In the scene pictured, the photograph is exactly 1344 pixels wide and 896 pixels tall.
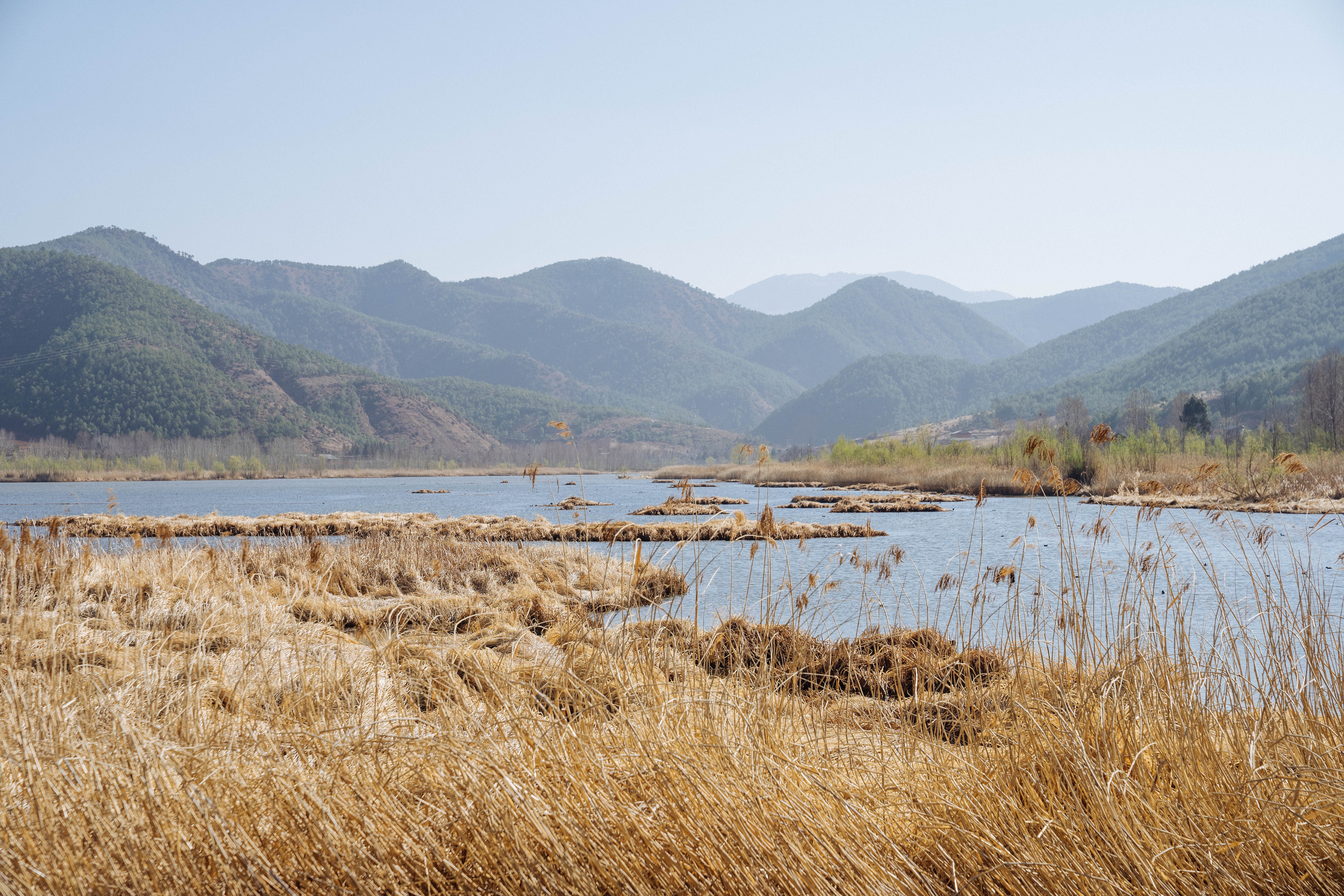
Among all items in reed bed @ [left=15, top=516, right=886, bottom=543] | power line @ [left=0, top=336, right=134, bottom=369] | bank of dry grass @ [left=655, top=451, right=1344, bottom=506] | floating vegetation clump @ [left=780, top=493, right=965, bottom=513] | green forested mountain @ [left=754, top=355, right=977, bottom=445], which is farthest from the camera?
green forested mountain @ [left=754, top=355, right=977, bottom=445]

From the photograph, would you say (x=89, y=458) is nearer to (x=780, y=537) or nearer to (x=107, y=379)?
(x=107, y=379)

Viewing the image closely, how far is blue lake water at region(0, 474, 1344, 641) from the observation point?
16.2 feet

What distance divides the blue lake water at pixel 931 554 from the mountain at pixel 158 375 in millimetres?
42705

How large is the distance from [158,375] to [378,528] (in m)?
90.7

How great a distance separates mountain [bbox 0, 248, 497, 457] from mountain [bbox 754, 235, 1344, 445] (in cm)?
7728

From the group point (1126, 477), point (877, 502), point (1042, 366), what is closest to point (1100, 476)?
point (1126, 477)

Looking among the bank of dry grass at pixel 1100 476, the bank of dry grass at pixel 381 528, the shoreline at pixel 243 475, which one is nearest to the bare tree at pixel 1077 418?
the bank of dry grass at pixel 1100 476

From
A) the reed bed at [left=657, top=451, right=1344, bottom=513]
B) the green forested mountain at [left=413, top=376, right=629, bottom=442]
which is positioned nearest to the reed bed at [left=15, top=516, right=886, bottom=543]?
the reed bed at [left=657, top=451, right=1344, bottom=513]

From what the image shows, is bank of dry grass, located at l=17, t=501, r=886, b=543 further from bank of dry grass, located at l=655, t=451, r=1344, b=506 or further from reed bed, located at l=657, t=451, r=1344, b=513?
reed bed, located at l=657, t=451, r=1344, b=513

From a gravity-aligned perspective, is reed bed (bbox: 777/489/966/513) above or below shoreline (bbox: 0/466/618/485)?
below

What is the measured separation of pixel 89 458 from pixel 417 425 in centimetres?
4276

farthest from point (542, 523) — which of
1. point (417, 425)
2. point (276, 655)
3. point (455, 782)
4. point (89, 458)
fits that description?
point (417, 425)

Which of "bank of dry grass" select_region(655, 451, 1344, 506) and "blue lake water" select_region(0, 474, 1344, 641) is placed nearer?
"blue lake water" select_region(0, 474, 1344, 641)

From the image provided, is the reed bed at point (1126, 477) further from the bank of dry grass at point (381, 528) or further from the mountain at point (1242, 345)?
the mountain at point (1242, 345)
